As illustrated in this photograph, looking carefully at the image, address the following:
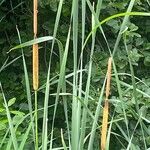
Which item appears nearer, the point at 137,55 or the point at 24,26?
the point at 137,55

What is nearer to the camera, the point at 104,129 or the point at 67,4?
the point at 104,129

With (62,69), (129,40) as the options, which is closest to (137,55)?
(129,40)

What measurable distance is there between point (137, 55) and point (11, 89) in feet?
2.21

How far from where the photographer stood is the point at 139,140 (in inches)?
84.8

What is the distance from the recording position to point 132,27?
207cm

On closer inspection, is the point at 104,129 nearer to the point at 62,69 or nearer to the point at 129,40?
the point at 62,69

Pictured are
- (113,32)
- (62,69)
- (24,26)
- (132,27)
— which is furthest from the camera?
(24,26)

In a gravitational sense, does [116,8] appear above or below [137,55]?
above

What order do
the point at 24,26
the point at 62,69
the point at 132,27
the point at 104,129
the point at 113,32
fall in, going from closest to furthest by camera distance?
the point at 104,129 < the point at 62,69 < the point at 132,27 < the point at 113,32 < the point at 24,26

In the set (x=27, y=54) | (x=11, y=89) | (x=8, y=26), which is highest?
(x=8, y=26)

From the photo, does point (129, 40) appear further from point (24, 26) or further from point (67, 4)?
point (24, 26)

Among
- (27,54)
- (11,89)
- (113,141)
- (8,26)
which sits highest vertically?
(8,26)

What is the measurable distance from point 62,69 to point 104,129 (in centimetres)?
15

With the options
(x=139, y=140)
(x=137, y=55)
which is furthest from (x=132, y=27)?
(x=139, y=140)
